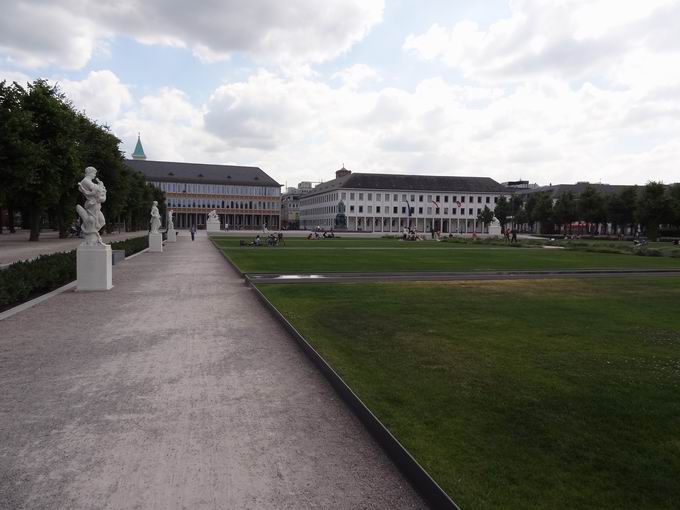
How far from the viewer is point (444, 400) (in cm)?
604

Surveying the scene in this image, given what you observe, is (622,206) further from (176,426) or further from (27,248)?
(176,426)

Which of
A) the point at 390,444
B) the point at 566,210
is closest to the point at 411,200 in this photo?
the point at 566,210

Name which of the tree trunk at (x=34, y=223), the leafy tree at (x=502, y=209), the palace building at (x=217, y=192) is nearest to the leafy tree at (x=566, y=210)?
the leafy tree at (x=502, y=209)

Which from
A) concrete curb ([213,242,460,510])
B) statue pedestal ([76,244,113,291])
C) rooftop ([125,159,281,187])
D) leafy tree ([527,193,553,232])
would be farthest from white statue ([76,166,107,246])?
rooftop ([125,159,281,187])

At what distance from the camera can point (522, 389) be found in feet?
21.3

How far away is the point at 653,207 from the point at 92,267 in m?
76.6

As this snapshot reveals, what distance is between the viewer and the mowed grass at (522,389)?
4.21m

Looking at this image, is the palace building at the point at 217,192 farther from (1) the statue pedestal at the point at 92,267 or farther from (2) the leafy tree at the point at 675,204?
(1) the statue pedestal at the point at 92,267

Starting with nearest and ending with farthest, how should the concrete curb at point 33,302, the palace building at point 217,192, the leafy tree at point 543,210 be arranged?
the concrete curb at point 33,302 < the leafy tree at point 543,210 < the palace building at point 217,192

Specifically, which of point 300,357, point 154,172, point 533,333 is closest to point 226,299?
point 300,357

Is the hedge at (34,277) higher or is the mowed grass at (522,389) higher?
the hedge at (34,277)

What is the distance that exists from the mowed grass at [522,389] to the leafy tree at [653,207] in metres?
68.2

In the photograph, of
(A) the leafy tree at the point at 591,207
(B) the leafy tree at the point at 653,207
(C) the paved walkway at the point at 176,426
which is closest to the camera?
(C) the paved walkway at the point at 176,426

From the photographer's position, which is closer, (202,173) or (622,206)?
(622,206)
